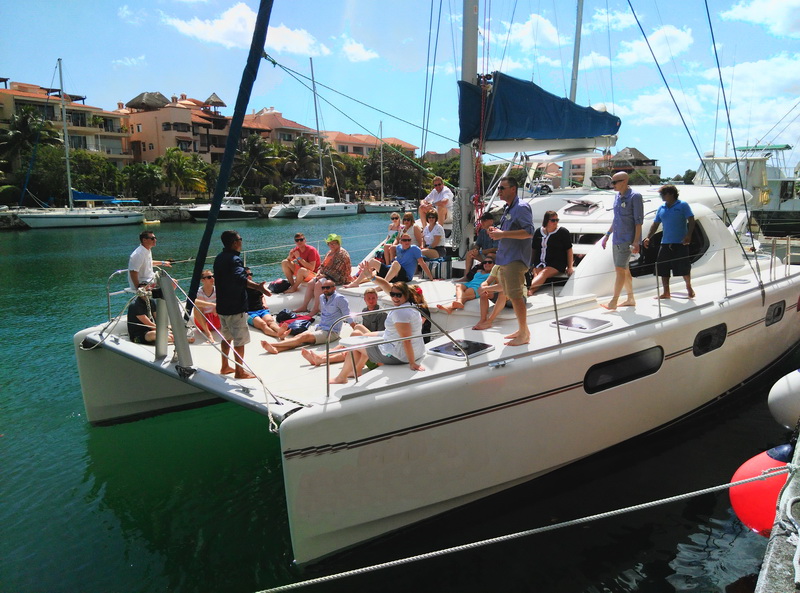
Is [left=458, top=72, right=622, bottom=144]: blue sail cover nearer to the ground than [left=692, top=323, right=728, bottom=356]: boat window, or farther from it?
farther from it

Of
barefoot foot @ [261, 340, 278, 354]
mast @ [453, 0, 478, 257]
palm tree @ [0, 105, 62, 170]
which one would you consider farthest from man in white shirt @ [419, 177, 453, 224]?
palm tree @ [0, 105, 62, 170]

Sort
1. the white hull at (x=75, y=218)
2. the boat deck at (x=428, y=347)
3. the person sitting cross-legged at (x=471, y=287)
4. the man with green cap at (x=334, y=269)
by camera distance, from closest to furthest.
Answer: the boat deck at (x=428, y=347), the person sitting cross-legged at (x=471, y=287), the man with green cap at (x=334, y=269), the white hull at (x=75, y=218)

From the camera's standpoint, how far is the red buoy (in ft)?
12.6

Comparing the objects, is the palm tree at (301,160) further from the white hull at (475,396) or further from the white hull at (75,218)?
the white hull at (475,396)

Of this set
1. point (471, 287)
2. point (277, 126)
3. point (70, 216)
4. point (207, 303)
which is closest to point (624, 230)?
point (471, 287)

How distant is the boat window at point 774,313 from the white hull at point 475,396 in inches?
2.4

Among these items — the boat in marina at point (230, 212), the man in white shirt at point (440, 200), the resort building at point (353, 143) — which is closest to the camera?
the man in white shirt at point (440, 200)

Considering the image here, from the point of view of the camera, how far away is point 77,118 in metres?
53.6

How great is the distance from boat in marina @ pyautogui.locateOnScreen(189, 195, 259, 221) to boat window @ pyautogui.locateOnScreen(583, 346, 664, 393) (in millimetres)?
43885

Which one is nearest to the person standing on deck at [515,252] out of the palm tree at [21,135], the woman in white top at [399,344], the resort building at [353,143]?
the woman in white top at [399,344]

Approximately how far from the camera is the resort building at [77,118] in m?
49.1

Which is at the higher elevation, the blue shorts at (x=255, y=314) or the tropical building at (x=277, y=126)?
the tropical building at (x=277, y=126)

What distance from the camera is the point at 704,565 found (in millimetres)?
4312

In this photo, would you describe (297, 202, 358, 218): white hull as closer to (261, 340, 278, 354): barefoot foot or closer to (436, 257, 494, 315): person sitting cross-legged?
(261, 340, 278, 354): barefoot foot
